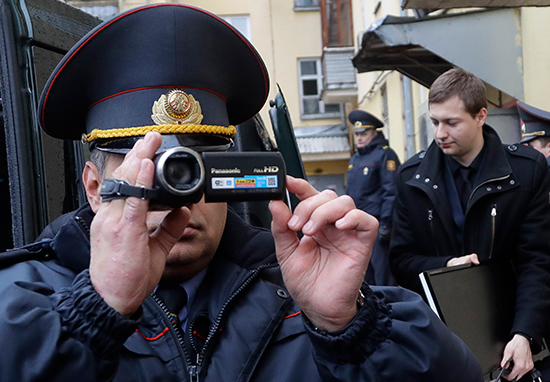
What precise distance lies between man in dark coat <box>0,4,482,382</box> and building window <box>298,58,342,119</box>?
1964 centimetres

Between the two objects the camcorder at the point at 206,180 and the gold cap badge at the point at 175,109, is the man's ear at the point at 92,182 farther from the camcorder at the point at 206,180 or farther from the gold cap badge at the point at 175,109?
the camcorder at the point at 206,180

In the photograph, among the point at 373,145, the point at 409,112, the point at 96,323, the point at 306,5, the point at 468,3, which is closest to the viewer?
the point at 96,323

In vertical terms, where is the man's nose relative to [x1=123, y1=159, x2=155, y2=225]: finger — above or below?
above

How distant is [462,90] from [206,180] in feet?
7.05

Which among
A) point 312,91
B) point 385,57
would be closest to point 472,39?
point 385,57

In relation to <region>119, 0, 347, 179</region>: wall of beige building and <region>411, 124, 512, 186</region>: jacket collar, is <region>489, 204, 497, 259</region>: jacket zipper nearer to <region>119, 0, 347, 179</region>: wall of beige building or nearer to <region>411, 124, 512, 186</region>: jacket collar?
<region>411, 124, 512, 186</region>: jacket collar

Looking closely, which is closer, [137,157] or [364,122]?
[137,157]

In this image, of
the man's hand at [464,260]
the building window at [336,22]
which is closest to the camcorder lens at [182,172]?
the man's hand at [464,260]

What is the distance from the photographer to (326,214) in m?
1.41

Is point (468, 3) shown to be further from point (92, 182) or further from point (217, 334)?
point (217, 334)

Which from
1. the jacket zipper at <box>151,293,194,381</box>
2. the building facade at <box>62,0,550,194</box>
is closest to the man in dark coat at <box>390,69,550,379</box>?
the building facade at <box>62,0,550,194</box>

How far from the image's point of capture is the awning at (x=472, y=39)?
549 centimetres

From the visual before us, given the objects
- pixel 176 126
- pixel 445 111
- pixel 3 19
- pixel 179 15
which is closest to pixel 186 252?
pixel 176 126

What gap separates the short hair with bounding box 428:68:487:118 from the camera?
3121 mm
